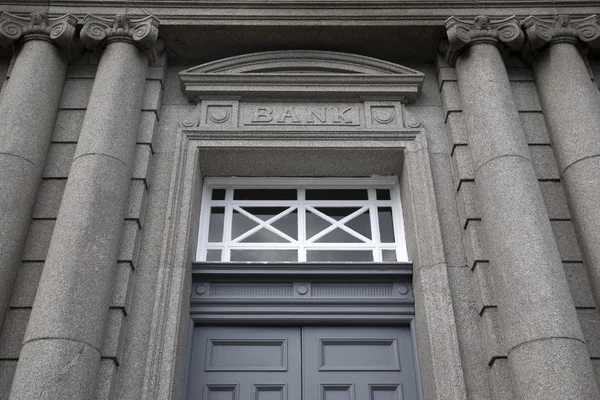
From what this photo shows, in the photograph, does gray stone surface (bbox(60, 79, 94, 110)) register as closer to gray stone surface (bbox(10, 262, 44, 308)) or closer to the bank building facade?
the bank building facade

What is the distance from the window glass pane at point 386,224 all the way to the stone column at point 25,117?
432cm

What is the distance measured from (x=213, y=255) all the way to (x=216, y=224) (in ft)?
1.50

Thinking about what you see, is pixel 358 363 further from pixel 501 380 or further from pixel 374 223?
pixel 374 223

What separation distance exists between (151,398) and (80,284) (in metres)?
1.35

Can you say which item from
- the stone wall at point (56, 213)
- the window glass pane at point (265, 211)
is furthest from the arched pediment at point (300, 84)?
the window glass pane at point (265, 211)

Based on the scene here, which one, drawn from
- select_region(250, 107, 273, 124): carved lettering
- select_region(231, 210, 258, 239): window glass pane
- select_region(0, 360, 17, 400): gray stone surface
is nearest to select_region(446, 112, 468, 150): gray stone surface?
select_region(250, 107, 273, 124): carved lettering

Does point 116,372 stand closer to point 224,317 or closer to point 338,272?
point 224,317

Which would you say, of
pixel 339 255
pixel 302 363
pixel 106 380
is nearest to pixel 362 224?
pixel 339 255

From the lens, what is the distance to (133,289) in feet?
22.3

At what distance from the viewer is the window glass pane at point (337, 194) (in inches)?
332

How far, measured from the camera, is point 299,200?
839 centimetres

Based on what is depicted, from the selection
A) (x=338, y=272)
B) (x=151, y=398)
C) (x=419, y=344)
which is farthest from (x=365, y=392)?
(x=151, y=398)

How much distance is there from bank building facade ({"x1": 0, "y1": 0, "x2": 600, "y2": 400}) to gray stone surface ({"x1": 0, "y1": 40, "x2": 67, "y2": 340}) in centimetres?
3

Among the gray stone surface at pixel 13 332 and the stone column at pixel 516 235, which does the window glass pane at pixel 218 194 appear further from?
the stone column at pixel 516 235
